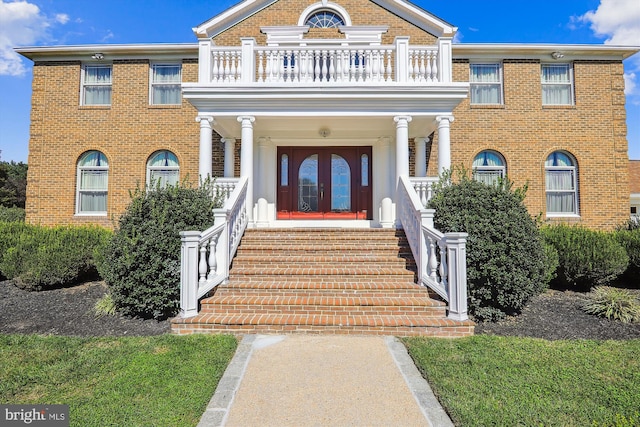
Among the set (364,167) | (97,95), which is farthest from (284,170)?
(97,95)

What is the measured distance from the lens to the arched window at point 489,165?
11.2 meters

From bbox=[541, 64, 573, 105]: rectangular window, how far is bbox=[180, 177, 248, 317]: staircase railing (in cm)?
1039

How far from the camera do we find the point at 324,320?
488 cm

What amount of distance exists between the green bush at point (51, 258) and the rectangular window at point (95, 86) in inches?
209

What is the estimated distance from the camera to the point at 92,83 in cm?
1153

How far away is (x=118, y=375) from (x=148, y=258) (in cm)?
233

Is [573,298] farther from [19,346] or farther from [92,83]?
[92,83]

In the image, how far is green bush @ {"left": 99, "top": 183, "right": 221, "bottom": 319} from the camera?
547 cm

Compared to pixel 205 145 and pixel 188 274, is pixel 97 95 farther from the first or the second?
pixel 188 274

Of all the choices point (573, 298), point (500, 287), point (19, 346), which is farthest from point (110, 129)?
point (573, 298)

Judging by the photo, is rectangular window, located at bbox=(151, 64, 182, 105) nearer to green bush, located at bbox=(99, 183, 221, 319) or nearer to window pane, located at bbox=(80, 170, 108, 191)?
window pane, located at bbox=(80, 170, 108, 191)

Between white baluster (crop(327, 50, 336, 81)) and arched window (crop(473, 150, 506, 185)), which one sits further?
arched window (crop(473, 150, 506, 185))

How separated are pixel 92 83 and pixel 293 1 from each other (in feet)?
23.8

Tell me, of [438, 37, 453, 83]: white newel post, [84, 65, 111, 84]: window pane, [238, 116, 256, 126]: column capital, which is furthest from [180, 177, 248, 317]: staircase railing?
[84, 65, 111, 84]: window pane
